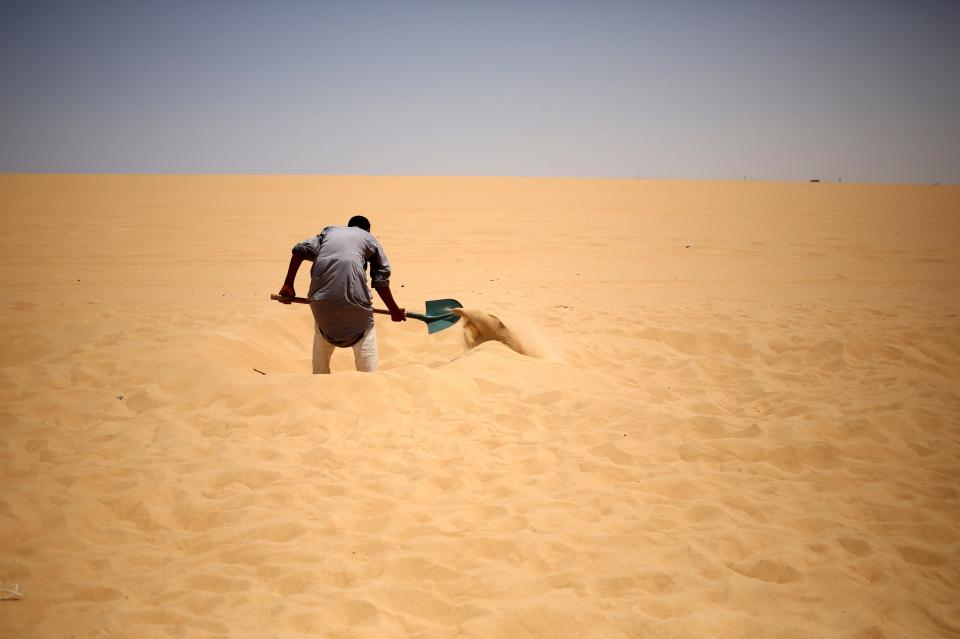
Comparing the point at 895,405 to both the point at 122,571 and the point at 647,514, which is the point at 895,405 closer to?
the point at 647,514

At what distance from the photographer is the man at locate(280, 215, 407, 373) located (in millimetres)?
4832

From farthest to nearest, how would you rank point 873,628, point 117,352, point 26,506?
point 117,352, point 26,506, point 873,628

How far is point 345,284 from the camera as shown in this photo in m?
4.83

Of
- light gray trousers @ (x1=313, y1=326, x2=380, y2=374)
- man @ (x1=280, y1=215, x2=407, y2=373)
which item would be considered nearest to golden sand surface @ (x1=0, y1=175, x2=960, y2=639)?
light gray trousers @ (x1=313, y1=326, x2=380, y2=374)

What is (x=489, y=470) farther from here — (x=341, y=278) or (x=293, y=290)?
(x=293, y=290)

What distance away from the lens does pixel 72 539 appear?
2.97 m

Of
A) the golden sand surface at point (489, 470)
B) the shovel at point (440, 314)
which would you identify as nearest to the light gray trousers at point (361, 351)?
the golden sand surface at point (489, 470)

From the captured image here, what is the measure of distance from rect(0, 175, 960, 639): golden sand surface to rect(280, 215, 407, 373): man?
0.43 metres

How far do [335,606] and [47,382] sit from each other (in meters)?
3.83

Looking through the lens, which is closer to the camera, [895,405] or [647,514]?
[647,514]

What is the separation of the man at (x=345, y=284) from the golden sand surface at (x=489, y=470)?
1.40 ft

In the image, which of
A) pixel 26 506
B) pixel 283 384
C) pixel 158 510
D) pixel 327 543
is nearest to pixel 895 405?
pixel 327 543

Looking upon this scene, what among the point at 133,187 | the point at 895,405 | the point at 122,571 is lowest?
the point at 122,571

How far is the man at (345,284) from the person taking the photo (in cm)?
483
